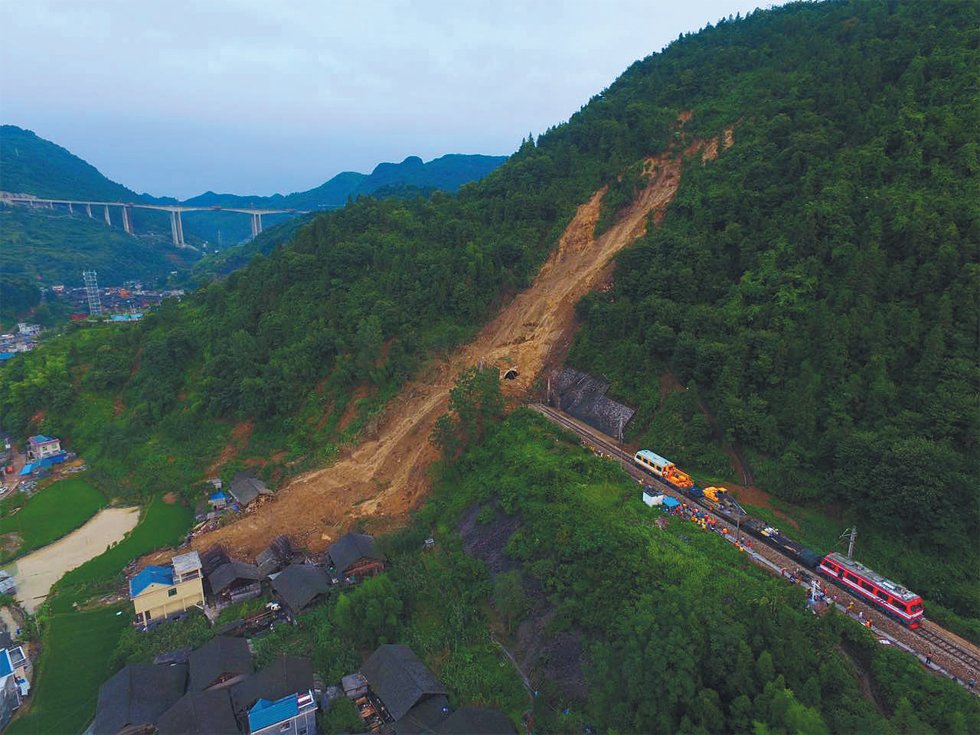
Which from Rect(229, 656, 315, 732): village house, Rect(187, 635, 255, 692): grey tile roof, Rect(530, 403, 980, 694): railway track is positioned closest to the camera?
Rect(530, 403, 980, 694): railway track

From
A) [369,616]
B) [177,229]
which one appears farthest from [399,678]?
[177,229]

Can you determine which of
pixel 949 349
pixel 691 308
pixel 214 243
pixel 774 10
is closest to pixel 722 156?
pixel 691 308

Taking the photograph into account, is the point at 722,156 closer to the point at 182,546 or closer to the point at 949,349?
the point at 949,349

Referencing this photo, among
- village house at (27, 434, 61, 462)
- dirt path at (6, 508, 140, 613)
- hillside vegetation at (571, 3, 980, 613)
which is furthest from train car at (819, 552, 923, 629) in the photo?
village house at (27, 434, 61, 462)

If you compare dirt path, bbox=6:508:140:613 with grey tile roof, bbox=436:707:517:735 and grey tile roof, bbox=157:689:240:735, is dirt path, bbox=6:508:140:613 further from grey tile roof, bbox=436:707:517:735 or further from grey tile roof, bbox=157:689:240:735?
grey tile roof, bbox=436:707:517:735

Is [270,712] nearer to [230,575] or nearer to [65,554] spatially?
[230,575]

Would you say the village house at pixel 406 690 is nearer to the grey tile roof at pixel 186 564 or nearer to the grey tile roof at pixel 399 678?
the grey tile roof at pixel 399 678
